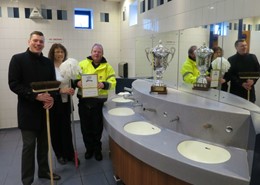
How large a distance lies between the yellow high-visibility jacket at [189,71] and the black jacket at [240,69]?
469mm

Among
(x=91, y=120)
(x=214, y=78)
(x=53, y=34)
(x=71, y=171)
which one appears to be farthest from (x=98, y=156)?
(x=53, y=34)

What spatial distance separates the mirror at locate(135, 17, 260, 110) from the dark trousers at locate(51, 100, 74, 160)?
145 centimetres

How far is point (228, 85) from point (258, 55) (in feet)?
1.25

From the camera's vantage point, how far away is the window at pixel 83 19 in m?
4.82

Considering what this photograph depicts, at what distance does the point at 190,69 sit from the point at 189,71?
29 millimetres

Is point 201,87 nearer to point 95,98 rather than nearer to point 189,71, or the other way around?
point 189,71

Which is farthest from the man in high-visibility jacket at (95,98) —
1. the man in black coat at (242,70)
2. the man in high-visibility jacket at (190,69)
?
the man in black coat at (242,70)

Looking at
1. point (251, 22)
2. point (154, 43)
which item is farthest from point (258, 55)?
point (154, 43)

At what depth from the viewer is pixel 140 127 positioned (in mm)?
2137

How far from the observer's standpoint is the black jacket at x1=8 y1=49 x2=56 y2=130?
81.9 inches

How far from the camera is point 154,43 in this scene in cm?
329

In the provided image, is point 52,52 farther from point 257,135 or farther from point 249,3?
point 257,135

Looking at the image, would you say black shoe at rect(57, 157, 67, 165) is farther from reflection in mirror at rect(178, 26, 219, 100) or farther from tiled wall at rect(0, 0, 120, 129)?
tiled wall at rect(0, 0, 120, 129)

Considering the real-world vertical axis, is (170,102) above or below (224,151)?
above
